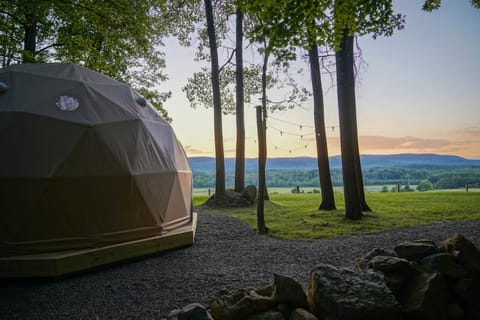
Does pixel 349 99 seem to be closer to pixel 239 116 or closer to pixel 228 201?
pixel 239 116

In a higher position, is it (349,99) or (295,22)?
(295,22)

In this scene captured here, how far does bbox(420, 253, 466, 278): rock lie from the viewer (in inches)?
128

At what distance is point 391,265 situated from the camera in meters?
3.31

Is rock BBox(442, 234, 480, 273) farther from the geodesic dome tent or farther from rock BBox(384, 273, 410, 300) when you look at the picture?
the geodesic dome tent

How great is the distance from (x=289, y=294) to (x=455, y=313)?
1.77 meters

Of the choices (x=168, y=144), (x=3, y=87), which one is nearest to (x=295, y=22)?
(x=168, y=144)

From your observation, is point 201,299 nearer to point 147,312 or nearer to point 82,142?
point 147,312

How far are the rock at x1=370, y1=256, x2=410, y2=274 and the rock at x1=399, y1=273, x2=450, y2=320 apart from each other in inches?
5.4

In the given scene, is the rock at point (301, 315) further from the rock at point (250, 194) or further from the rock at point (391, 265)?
the rock at point (250, 194)

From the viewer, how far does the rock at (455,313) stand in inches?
120

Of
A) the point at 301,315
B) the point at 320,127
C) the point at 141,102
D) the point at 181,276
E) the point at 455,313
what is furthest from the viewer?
the point at 320,127

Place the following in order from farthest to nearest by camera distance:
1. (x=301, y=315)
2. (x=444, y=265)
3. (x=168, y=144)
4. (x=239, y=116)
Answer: (x=239, y=116) → (x=168, y=144) → (x=444, y=265) → (x=301, y=315)

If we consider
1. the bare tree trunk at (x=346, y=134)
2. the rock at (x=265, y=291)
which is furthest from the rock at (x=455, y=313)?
the bare tree trunk at (x=346, y=134)

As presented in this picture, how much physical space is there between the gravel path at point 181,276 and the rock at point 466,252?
1.95 metres
